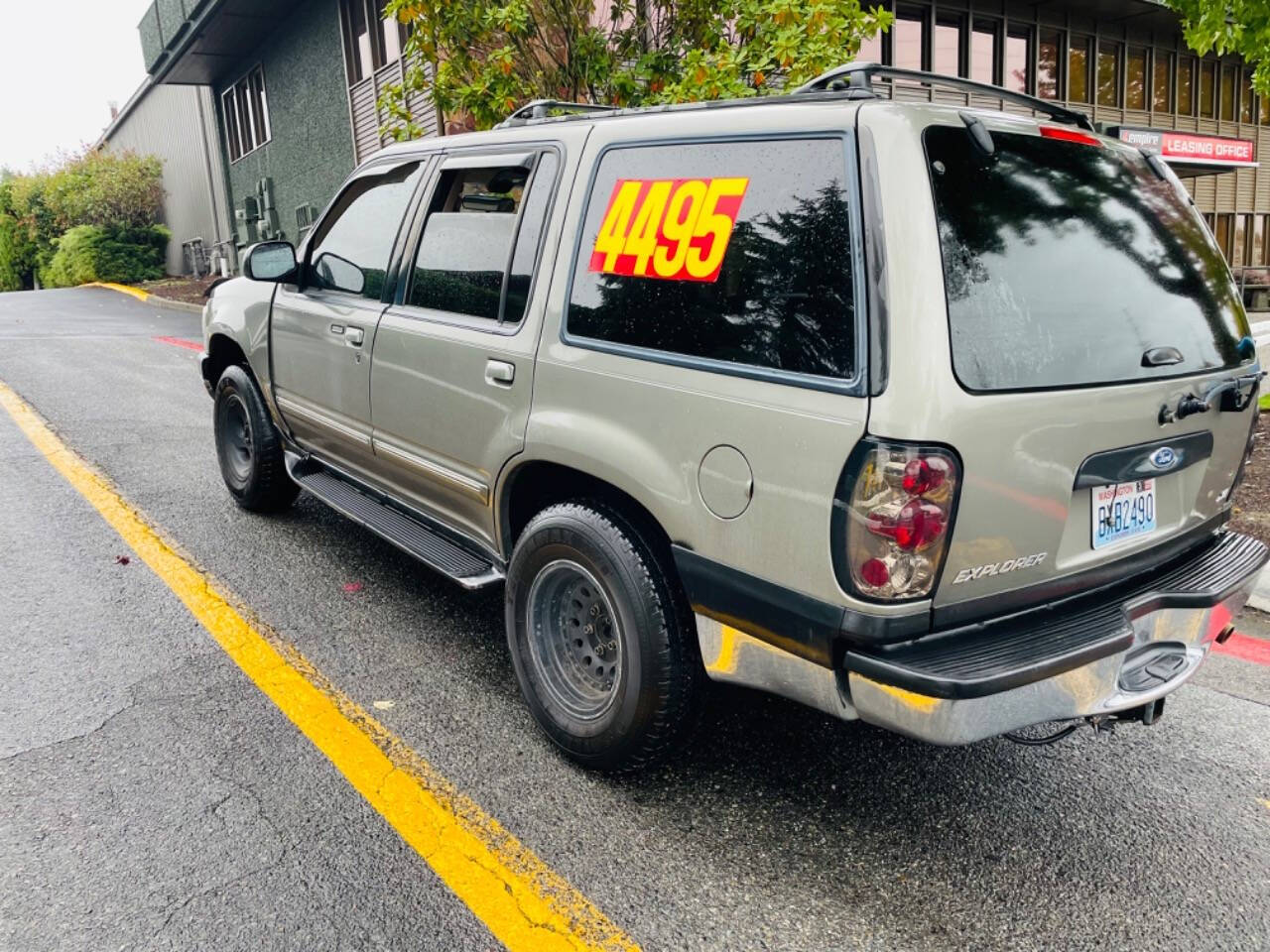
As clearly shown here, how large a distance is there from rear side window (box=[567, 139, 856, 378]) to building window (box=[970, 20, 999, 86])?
56.9 ft

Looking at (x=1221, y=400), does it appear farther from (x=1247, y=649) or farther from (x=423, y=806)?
(x=423, y=806)

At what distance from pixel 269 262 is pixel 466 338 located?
1.58 meters

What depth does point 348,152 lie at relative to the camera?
56.1 feet

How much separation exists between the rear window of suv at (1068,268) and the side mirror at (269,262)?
10.2 feet

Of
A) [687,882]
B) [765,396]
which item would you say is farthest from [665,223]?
[687,882]

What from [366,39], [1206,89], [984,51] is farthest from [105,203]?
[1206,89]

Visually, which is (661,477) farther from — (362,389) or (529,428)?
(362,389)

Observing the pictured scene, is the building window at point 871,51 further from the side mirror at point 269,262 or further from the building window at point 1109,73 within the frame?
the side mirror at point 269,262

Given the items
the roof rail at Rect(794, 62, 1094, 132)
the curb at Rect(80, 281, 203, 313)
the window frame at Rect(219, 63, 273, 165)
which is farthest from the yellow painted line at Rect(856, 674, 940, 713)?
the window frame at Rect(219, 63, 273, 165)

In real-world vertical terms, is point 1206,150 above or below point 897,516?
above

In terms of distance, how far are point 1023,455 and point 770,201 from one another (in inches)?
34.4

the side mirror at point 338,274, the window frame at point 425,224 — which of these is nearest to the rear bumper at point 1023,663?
the window frame at point 425,224

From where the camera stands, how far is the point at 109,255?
83.8ft

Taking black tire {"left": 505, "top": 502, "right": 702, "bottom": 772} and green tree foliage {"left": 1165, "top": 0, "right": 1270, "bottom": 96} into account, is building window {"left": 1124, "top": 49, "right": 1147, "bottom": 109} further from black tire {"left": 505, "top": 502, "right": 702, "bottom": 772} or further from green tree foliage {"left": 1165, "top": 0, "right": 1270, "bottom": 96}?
black tire {"left": 505, "top": 502, "right": 702, "bottom": 772}
